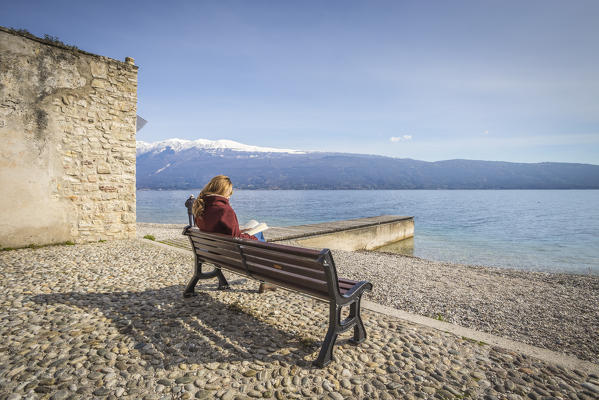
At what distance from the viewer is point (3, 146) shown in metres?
7.04

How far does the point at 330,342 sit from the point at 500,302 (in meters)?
4.36

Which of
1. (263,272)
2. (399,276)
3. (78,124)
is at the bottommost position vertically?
(399,276)

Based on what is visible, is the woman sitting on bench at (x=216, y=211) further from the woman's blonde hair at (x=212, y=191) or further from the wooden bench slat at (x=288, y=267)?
the wooden bench slat at (x=288, y=267)

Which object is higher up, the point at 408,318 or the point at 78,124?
the point at 78,124

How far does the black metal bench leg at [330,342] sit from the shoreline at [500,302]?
7.86ft

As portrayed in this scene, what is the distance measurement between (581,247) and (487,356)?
69.5ft

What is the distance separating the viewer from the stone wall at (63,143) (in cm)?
716

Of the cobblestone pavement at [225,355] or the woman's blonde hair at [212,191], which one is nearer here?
the cobblestone pavement at [225,355]

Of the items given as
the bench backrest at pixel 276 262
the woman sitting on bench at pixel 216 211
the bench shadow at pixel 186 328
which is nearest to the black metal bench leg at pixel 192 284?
the bench shadow at pixel 186 328

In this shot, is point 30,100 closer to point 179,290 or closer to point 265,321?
point 179,290

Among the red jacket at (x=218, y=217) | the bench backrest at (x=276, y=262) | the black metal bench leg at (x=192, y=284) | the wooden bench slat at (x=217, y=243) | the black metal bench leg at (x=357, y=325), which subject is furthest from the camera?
the black metal bench leg at (x=192, y=284)

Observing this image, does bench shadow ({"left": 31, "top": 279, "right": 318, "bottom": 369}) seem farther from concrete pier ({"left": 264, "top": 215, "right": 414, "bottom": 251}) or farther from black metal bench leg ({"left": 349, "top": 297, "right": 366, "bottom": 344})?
concrete pier ({"left": 264, "top": 215, "right": 414, "bottom": 251})

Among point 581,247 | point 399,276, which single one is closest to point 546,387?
point 399,276

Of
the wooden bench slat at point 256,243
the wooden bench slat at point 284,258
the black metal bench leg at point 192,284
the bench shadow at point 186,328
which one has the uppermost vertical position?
the wooden bench slat at point 256,243
